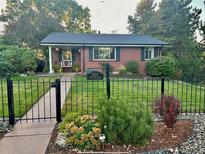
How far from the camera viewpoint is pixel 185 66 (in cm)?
2592

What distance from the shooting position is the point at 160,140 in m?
4.32

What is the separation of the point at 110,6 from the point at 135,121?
26567mm

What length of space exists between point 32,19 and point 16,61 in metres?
10.3

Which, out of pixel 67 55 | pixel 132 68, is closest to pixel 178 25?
pixel 132 68

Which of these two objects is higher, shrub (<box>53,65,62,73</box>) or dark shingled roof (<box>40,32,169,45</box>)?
dark shingled roof (<box>40,32,169,45</box>)

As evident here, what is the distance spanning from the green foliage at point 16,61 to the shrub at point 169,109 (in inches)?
553

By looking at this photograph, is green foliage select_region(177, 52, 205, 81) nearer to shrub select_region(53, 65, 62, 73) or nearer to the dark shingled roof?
the dark shingled roof

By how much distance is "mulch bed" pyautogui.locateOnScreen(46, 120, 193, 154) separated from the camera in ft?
13.1

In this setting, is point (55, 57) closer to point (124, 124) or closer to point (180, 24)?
point (124, 124)

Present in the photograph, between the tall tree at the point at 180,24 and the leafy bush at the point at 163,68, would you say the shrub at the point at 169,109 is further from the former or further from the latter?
the tall tree at the point at 180,24

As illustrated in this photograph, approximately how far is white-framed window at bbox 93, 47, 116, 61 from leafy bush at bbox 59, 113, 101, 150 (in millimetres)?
15794

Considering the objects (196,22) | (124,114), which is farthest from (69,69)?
(196,22)

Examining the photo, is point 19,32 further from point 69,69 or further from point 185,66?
point 185,66

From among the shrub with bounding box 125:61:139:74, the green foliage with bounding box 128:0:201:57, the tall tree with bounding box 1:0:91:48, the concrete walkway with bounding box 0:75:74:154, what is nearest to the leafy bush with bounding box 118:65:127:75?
the shrub with bounding box 125:61:139:74
